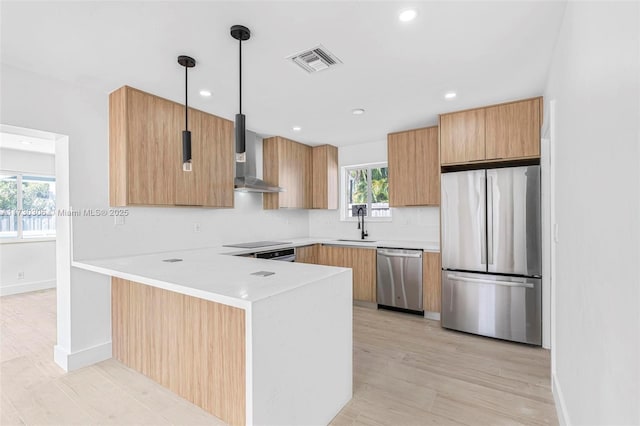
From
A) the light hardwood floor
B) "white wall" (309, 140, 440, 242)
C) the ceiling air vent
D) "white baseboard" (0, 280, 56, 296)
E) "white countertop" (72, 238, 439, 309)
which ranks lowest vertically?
the light hardwood floor

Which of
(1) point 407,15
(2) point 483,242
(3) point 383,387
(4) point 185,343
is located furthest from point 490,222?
(4) point 185,343

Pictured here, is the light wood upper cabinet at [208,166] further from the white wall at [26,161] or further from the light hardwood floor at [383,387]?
the white wall at [26,161]

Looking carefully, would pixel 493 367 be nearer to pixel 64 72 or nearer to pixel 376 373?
pixel 376 373

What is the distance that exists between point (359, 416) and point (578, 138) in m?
1.95

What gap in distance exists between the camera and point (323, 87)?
8.84 ft

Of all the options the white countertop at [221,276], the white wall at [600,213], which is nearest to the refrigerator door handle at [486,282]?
the white wall at [600,213]

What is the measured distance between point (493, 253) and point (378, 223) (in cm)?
187

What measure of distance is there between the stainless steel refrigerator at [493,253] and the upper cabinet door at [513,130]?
19 centimetres

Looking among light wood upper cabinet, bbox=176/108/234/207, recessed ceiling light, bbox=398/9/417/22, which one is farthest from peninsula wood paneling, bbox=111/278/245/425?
recessed ceiling light, bbox=398/9/417/22

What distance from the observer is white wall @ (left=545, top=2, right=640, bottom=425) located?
801 millimetres

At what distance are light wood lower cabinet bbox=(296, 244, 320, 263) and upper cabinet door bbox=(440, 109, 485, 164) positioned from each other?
2.12 meters

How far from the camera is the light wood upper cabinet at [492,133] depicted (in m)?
2.95

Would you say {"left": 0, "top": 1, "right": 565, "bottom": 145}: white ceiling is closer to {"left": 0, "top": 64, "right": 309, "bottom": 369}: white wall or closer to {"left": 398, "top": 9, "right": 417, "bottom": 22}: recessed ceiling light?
{"left": 398, "top": 9, "right": 417, "bottom": 22}: recessed ceiling light

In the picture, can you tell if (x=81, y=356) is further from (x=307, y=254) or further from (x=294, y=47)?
(x=294, y=47)
